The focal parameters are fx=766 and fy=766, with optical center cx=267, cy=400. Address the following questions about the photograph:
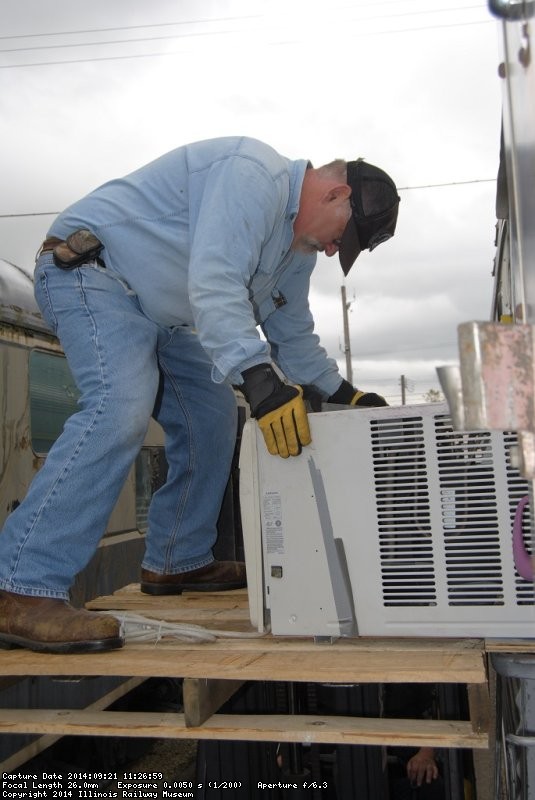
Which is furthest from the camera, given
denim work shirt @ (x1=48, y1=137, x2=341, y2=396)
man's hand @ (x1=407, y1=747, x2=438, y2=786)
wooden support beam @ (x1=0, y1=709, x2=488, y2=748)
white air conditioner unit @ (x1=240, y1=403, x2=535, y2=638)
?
man's hand @ (x1=407, y1=747, x2=438, y2=786)

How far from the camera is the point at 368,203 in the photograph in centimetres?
257

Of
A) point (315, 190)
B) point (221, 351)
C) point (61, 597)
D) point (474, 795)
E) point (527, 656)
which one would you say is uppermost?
point (315, 190)

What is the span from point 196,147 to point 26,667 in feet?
5.49

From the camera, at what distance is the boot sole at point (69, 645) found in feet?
7.02

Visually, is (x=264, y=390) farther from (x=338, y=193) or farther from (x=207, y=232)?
(x=338, y=193)

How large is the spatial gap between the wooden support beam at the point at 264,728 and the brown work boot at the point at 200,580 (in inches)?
36.7

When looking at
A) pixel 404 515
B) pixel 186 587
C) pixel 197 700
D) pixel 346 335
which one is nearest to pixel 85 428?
pixel 197 700

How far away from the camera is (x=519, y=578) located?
1974 mm

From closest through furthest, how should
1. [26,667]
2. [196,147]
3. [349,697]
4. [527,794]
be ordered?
[527,794] → [26,667] → [196,147] → [349,697]

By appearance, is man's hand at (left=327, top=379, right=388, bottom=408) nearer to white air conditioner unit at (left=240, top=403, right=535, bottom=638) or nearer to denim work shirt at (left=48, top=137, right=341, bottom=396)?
denim work shirt at (left=48, top=137, right=341, bottom=396)

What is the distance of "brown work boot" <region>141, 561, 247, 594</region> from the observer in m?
3.05

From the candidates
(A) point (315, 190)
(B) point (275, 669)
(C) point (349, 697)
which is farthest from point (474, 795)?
(A) point (315, 190)

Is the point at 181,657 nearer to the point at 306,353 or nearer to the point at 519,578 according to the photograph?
the point at 519,578

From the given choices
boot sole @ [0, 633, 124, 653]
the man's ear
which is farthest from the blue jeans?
the man's ear
